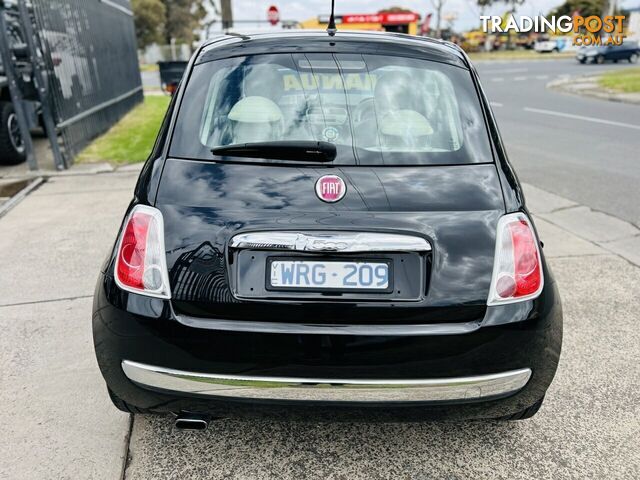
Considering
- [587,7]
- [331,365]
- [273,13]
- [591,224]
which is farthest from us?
[587,7]

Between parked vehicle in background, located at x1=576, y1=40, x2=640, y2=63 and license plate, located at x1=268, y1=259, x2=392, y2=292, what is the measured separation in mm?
38866

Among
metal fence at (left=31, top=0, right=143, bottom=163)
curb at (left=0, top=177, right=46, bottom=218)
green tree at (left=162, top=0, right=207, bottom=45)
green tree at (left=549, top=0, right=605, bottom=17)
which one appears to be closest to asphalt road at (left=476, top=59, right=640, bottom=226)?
curb at (left=0, top=177, right=46, bottom=218)

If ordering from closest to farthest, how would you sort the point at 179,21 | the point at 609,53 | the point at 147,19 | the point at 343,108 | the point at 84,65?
the point at 343,108
the point at 84,65
the point at 609,53
the point at 147,19
the point at 179,21

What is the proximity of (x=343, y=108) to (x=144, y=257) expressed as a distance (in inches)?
38.8

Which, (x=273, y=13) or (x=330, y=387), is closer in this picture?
(x=330, y=387)

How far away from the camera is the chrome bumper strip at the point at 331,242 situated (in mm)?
1818

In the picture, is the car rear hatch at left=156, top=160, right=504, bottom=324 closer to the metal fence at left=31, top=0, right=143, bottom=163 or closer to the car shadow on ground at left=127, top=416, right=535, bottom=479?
the car shadow on ground at left=127, top=416, right=535, bottom=479

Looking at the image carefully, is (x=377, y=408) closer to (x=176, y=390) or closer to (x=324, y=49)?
(x=176, y=390)

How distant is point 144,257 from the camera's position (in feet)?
6.27

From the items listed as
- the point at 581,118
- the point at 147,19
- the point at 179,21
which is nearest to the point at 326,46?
the point at 581,118

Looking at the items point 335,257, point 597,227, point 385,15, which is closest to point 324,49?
point 335,257

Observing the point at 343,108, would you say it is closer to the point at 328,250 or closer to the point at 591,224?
the point at 328,250

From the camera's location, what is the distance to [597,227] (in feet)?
17.0

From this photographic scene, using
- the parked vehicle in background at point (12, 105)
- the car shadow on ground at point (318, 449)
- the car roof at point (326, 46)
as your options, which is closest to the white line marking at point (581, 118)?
the car roof at point (326, 46)
